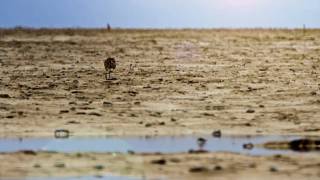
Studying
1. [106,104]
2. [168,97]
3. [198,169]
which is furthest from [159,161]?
[168,97]

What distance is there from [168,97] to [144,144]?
747cm

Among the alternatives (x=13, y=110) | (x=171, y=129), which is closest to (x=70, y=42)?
(x=13, y=110)

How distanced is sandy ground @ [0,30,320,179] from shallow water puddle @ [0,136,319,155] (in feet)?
2.20

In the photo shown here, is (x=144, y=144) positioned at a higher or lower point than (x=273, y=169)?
lower

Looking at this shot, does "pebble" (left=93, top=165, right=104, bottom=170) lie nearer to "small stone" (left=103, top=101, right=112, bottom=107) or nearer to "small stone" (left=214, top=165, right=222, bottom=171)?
"small stone" (left=214, top=165, right=222, bottom=171)

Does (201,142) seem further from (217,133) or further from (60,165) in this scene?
(60,165)

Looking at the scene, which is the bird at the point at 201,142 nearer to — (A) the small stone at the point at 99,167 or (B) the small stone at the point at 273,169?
(B) the small stone at the point at 273,169

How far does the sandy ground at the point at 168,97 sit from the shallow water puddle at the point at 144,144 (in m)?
0.67

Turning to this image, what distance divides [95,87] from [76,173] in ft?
41.6

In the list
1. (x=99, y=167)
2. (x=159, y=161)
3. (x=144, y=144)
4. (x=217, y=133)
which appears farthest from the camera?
(x=217, y=133)

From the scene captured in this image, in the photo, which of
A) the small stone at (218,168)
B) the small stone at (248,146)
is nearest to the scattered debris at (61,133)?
the small stone at (248,146)

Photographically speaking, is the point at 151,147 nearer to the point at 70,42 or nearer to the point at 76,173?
the point at 76,173

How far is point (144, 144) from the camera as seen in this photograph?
48.7 ft

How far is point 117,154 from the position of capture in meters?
13.5
